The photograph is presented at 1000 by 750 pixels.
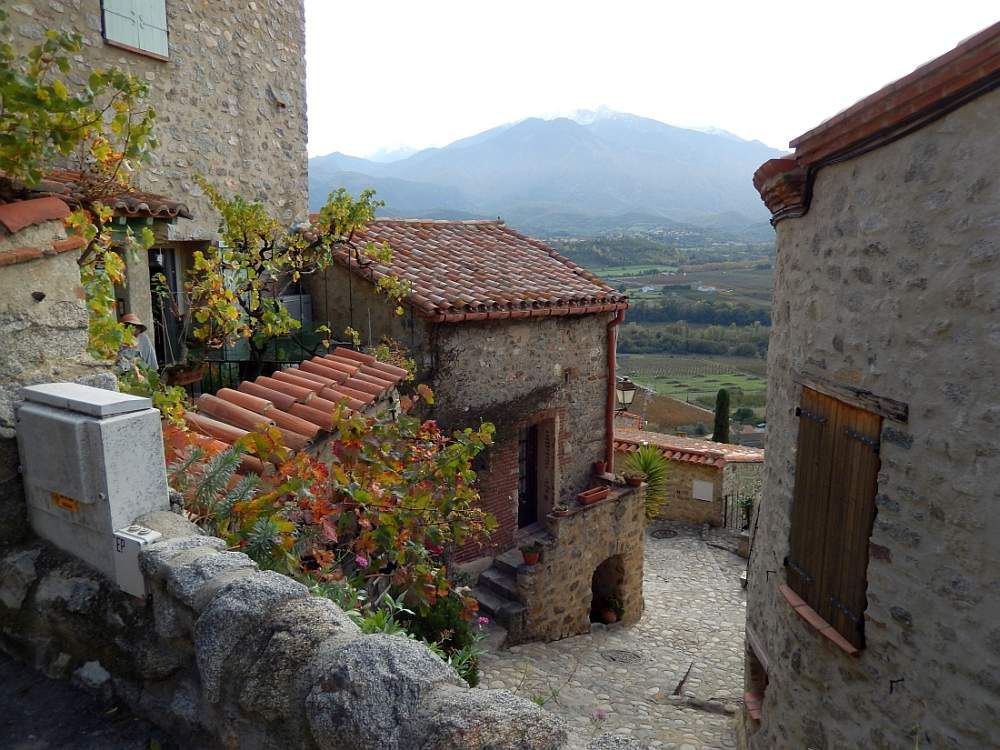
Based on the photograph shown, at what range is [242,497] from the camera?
296cm

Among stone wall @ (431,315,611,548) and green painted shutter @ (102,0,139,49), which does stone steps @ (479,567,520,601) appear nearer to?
stone wall @ (431,315,611,548)

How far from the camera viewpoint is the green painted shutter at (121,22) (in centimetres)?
669

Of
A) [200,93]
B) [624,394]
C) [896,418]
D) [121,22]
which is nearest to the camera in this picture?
[896,418]

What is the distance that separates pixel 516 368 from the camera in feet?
29.6

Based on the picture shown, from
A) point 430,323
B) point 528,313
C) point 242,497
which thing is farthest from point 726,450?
point 242,497

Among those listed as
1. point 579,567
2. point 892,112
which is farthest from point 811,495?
point 579,567

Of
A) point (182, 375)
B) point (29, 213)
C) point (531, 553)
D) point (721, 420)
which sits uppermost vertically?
point (29, 213)

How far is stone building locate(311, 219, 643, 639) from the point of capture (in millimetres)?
8359

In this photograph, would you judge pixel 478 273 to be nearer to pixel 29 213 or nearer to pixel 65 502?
pixel 29 213

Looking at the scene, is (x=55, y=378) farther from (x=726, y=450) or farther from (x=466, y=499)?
(x=726, y=450)

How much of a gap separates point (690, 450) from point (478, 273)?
27.6ft

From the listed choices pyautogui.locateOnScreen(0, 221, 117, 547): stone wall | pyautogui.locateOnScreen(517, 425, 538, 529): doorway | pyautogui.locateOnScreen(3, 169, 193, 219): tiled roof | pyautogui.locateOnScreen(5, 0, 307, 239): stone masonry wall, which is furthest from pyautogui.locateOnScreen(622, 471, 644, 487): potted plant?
pyautogui.locateOnScreen(0, 221, 117, 547): stone wall

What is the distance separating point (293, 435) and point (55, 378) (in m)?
1.50

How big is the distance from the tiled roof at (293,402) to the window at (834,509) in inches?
118
